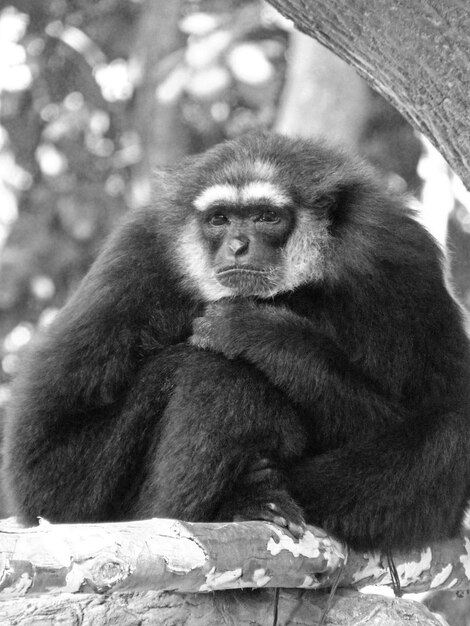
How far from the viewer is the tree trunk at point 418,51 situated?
4668 mm

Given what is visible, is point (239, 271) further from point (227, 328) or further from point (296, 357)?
point (296, 357)

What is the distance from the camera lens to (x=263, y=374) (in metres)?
5.06

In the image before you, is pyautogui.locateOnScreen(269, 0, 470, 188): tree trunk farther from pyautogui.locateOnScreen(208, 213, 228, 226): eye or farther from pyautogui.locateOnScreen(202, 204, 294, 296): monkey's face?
pyautogui.locateOnScreen(208, 213, 228, 226): eye

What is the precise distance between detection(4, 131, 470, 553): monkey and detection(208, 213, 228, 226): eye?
12 millimetres

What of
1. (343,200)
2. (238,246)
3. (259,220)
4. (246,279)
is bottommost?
(246,279)

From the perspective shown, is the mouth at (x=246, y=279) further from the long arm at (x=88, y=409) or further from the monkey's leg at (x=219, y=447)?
the monkey's leg at (x=219, y=447)

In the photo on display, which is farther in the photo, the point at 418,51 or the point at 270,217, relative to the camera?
the point at 270,217

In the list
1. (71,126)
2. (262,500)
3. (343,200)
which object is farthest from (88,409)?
(71,126)

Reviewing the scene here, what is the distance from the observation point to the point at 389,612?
15.0 ft

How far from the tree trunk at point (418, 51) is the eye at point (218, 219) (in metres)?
1.20

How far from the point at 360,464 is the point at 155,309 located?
1.31 m

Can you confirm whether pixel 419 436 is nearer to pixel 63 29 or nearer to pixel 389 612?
pixel 389 612

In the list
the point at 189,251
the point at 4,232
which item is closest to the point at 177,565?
the point at 189,251

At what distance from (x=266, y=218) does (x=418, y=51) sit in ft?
4.48
